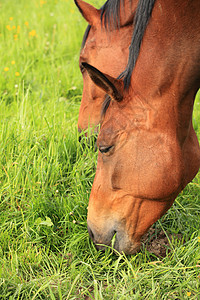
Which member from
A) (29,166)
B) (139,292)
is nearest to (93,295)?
(139,292)

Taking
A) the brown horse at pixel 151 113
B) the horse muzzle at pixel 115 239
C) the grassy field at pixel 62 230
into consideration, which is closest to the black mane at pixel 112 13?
A: the grassy field at pixel 62 230

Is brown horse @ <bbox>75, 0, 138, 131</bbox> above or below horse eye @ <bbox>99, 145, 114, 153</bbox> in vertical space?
above

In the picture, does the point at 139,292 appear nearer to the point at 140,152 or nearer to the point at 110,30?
the point at 140,152

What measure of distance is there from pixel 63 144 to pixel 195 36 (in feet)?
5.51

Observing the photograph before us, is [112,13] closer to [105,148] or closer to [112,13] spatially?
[112,13]

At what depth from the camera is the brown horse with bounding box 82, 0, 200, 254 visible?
230cm

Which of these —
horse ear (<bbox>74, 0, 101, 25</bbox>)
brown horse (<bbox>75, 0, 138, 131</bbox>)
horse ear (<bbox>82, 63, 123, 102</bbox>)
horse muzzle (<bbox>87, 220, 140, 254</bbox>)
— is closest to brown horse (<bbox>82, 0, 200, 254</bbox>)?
horse ear (<bbox>82, 63, 123, 102</bbox>)

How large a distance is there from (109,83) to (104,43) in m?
1.52

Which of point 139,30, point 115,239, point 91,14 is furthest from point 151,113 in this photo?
point 91,14

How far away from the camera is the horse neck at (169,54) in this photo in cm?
229

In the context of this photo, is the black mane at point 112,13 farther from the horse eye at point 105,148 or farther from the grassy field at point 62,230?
the horse eye at point 105,148

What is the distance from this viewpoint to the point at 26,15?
7223mm

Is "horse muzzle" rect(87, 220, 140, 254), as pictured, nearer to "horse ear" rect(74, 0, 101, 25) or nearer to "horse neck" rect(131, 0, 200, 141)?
"horse neck" rect(131, 0, 200, 141)

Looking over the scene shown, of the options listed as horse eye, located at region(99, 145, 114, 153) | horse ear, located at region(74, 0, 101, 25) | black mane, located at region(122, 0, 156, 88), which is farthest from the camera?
horse ear, located at region(74, 0, 101, 25)
